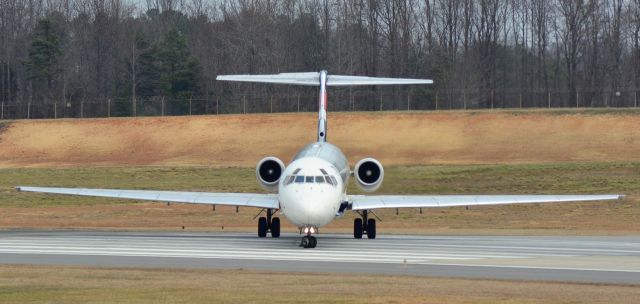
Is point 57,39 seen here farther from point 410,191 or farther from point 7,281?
point 7,281

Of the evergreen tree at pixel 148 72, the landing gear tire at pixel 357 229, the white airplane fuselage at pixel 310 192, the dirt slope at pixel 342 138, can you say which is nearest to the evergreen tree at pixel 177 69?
the evergreen tree at pixel 148 72

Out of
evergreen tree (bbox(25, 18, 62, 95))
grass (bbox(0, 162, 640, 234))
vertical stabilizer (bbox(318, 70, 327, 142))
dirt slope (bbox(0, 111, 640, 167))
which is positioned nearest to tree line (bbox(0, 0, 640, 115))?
A: evergreen tree (bbox(25, 18, 62, 95))

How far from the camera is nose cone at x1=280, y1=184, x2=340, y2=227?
3209 centimetres

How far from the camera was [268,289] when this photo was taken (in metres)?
22.1

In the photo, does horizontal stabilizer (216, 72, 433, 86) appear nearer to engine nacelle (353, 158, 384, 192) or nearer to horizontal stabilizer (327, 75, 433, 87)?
horizontal stabilizer (327, 75, 433, 87)

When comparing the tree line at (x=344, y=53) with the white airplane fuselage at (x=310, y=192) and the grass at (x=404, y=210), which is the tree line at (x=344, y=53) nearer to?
the grass at (x=404, y=210)

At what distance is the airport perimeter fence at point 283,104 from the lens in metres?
99.8

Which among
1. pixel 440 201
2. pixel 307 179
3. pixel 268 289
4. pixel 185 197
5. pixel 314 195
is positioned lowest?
pixel 268 289

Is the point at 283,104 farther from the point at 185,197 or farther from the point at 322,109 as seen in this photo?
the point at 185,197

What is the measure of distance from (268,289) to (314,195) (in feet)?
33.9

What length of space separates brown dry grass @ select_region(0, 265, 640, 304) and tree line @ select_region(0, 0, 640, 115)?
75.9 meters

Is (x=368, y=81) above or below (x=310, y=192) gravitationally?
above

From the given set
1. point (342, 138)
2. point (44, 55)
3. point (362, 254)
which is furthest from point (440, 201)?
point (44, 55)

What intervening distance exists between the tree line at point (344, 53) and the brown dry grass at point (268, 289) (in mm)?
75943
